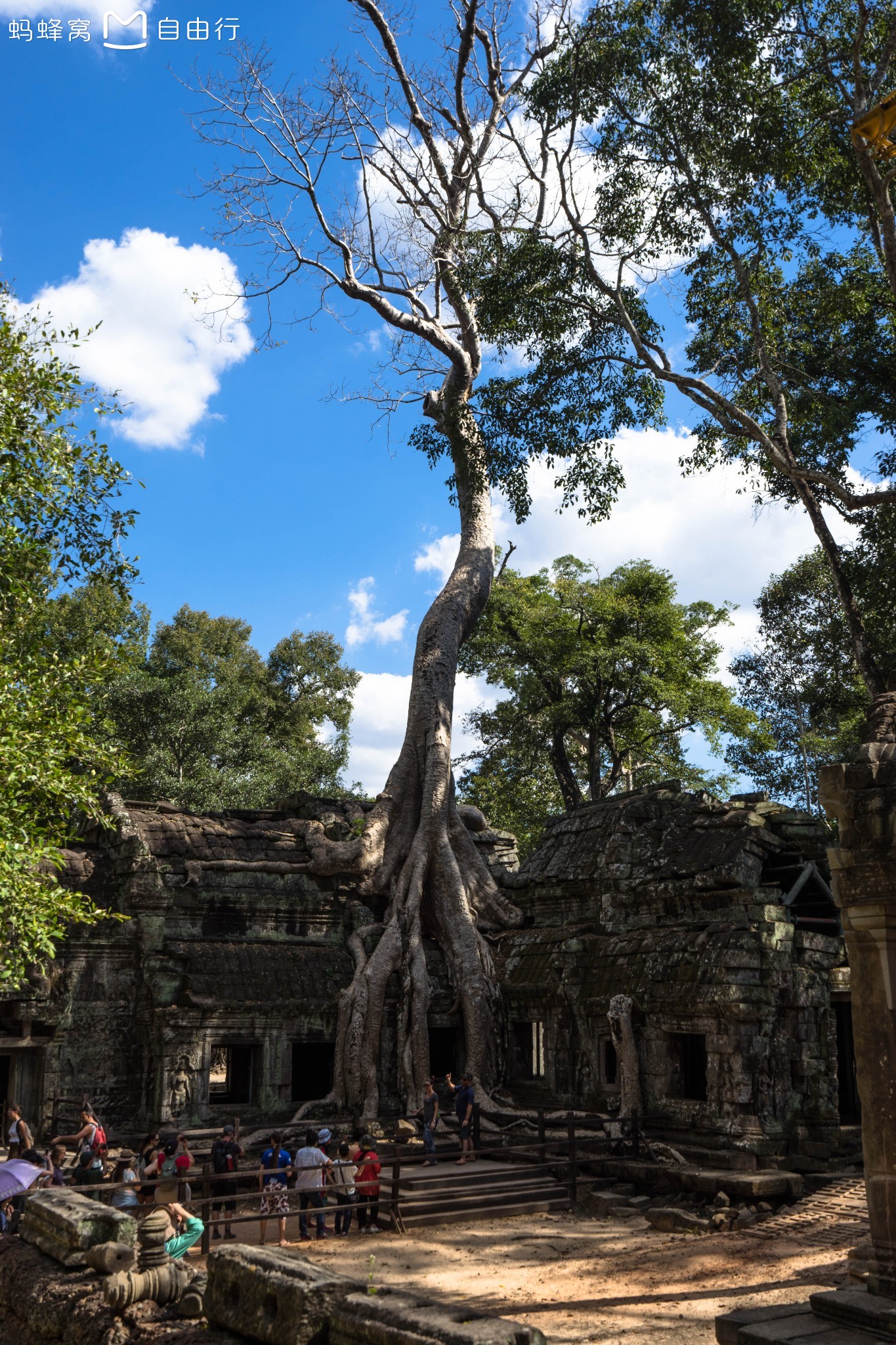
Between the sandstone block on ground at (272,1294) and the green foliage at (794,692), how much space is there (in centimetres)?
2251

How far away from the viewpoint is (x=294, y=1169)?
392 inches

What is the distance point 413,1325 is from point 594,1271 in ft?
22.0

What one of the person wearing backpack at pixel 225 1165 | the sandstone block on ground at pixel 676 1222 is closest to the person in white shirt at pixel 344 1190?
the person wearing backpack at pixel 225 1165

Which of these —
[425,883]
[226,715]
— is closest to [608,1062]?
[425,883]

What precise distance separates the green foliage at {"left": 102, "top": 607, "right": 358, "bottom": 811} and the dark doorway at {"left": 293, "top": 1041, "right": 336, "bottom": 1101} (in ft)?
27.5

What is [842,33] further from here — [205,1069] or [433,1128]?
[205,1069]

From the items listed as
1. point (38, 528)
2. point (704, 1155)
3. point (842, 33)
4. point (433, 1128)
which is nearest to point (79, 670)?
point (38, 528)

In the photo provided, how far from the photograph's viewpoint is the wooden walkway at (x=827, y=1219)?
32.3 feet

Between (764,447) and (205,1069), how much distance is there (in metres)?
11.4

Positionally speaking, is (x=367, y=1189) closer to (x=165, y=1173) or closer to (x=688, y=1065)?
(x=165, y=1173)

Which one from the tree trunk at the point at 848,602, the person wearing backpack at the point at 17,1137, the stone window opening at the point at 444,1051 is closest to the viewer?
the person wearing backpack at the point at 17,1137

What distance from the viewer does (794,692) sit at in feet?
97.0

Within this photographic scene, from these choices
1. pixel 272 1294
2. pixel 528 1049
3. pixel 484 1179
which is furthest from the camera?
pixel 528 1049

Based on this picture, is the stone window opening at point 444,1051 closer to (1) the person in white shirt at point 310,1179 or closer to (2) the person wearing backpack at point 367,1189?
(1) the person in white shirt at point 310,1179
